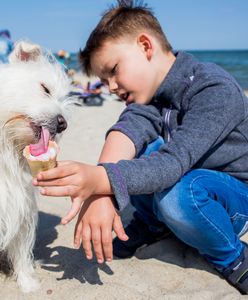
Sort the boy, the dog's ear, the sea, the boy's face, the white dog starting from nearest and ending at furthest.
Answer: the boy → the white dog → the dog's ear → the boy's face → the sea

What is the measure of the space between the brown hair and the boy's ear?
6 centimetres

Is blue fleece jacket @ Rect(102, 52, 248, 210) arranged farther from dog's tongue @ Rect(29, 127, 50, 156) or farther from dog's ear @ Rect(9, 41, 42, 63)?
dog's ear @ Rect(9, 41, 42, 63)

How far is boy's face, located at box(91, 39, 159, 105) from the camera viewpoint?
2330mm

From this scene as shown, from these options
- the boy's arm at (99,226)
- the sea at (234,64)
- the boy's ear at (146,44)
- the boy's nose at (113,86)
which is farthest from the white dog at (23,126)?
the sea at (234,64)

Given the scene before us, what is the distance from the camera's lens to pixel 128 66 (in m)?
2.32

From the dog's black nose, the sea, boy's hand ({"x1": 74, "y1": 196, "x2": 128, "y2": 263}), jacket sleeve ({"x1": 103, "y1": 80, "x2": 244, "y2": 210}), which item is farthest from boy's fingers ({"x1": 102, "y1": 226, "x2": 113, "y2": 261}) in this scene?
the sea

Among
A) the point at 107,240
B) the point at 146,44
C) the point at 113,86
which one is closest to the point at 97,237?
the point at 107,240

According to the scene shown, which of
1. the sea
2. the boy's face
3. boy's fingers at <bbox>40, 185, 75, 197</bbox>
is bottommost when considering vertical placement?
the sea

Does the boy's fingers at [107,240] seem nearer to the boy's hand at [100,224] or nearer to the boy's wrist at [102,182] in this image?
the boy's hand at [100,224]

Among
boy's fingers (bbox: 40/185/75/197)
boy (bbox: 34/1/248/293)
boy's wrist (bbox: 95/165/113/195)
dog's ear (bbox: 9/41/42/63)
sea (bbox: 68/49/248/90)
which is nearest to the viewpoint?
boy's fingers (bbox: 40/185/75/197)

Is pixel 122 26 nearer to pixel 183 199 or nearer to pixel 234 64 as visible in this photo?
pixel 183 199

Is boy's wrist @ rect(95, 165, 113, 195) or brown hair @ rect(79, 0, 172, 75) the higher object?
brown hair @ rect(79, 0, 172, 75)

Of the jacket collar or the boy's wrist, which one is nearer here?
the boy's wrist

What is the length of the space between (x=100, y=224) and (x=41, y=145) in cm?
44
